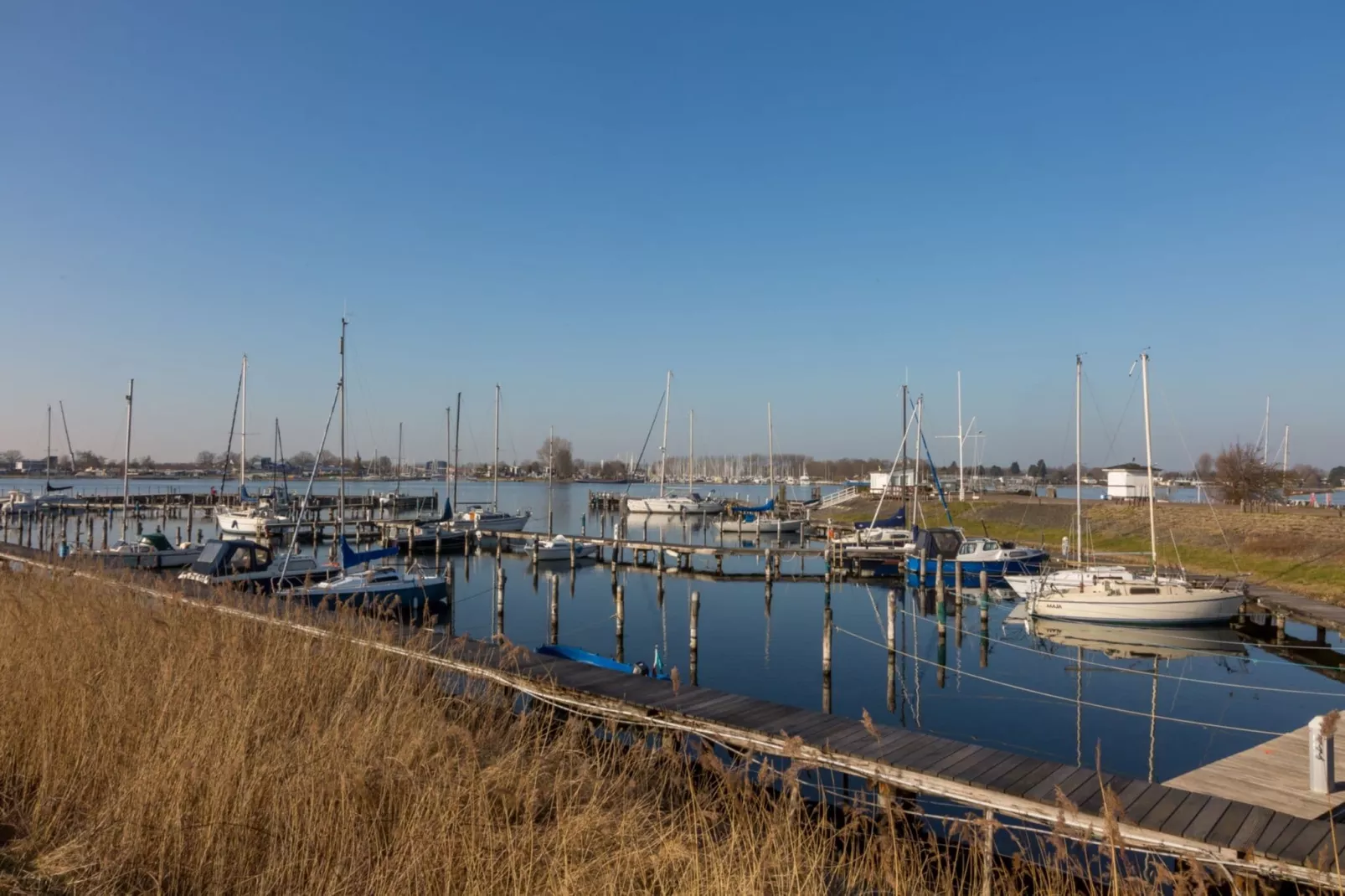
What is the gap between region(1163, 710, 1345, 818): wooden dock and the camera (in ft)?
27.0

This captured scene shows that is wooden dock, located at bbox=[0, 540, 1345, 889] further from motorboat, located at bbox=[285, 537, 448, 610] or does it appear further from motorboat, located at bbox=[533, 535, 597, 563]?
motorboat, located at bbox=[533, 535, 597, 563]

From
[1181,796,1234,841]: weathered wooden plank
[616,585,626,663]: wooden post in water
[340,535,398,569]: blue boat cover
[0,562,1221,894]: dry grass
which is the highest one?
[0,562,1221,894]: dry grass

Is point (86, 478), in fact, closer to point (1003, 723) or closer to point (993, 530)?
point (993, 530)

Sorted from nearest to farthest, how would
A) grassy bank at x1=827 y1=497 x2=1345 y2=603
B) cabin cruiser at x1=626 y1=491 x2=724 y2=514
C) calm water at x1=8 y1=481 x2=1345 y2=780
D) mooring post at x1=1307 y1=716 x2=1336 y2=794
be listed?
mooring post at x1=1307 y1=716 x2=1336 y2=794 → calm water at x1=8 y1=481 x2=1345 y2=780 → grassy bank at x1=827 y1=497 x2=1345 y2=603 → cabin cruiser at x1=626 y1=491 x2=724 y2=514

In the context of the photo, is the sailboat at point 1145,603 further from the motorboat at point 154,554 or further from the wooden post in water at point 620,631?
the motorboat at point 154,554

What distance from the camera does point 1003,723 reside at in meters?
16.0

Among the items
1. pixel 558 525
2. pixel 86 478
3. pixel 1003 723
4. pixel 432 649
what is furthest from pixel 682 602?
pixel 86 478

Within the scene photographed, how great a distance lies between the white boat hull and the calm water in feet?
1.68

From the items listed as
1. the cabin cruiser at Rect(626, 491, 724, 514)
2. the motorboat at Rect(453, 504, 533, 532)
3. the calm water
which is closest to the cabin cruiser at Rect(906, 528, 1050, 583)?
the calm water

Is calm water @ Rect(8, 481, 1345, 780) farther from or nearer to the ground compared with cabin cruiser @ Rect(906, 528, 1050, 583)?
nearer to the ground

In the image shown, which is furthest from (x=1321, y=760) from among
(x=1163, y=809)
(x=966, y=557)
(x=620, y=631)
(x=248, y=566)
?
(x=966, y=557)

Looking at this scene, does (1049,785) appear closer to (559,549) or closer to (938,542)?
(938,542)

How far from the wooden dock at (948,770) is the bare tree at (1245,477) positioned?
4654 centimetres

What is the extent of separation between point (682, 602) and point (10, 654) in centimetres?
2470
